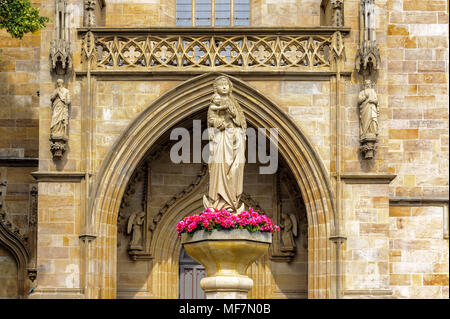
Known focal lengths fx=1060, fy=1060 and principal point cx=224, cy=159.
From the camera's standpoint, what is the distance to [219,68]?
2092 centimetres

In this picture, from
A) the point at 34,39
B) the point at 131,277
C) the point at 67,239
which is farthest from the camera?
the point at 34,39

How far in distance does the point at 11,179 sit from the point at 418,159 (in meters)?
8.70

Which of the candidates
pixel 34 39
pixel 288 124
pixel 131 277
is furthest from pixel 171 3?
pixel 131 277

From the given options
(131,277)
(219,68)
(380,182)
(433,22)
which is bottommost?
(131,277)

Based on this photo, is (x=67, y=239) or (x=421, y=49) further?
(x=421, y=49)

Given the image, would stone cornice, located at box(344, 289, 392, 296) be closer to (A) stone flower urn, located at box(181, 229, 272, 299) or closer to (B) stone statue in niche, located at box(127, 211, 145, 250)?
(A) stone flower urn, located at box(181, 229, 272, 299)

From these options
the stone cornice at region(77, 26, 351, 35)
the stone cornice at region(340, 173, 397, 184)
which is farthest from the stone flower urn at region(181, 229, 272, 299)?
the stone cornice at region(77, 26, 351, 35)

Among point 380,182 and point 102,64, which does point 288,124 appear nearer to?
point 380,182

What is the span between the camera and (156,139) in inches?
818

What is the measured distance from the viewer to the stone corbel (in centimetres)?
2055

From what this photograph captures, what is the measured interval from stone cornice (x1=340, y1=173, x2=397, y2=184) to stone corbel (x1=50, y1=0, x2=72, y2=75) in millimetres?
5793

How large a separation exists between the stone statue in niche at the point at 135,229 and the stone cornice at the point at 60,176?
6.05ft

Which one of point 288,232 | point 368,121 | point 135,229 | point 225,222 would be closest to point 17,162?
point 135,229

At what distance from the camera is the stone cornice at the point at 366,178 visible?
2041cm
